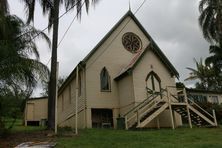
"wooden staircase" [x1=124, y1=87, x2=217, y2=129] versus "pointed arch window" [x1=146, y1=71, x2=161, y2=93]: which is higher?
"pointed arch window" [x1=146, y1=71, x2=161, y2=93]

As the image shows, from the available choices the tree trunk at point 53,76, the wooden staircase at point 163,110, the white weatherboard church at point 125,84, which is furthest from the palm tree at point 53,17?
the wooden staircase at point 163,110

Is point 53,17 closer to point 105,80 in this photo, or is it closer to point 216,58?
point 105,80

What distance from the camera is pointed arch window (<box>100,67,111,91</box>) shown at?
72.5 ft

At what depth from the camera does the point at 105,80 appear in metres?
22.3

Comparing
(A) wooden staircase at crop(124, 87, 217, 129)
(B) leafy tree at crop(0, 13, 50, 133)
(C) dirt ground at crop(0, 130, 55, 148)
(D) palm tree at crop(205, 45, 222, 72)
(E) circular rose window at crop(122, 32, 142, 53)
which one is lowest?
(C) dirt ground at crop(0, 130, 55, 148)

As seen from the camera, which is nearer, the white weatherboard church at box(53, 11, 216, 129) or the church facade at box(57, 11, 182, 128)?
the white weatherboard church at box(53, 11, 216, 129)

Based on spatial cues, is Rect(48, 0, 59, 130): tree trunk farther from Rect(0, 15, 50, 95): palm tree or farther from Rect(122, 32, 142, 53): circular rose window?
Rect(122, 32, 142, 53): circular rose window

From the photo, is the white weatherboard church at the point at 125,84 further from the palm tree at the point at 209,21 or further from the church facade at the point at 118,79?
the palm tree at the point at 209,21

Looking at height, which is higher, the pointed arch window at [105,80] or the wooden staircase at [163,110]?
the pointed arch window at [105,80]

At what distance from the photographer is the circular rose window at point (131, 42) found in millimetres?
23781

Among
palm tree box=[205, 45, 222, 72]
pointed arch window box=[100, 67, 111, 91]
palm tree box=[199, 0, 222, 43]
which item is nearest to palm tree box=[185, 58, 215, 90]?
palm tree box=[205, 45, 222, 72]

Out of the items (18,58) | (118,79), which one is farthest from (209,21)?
(18,58)

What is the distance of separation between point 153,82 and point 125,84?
7.23 feet

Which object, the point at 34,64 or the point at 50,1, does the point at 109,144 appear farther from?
the point at 50,1
